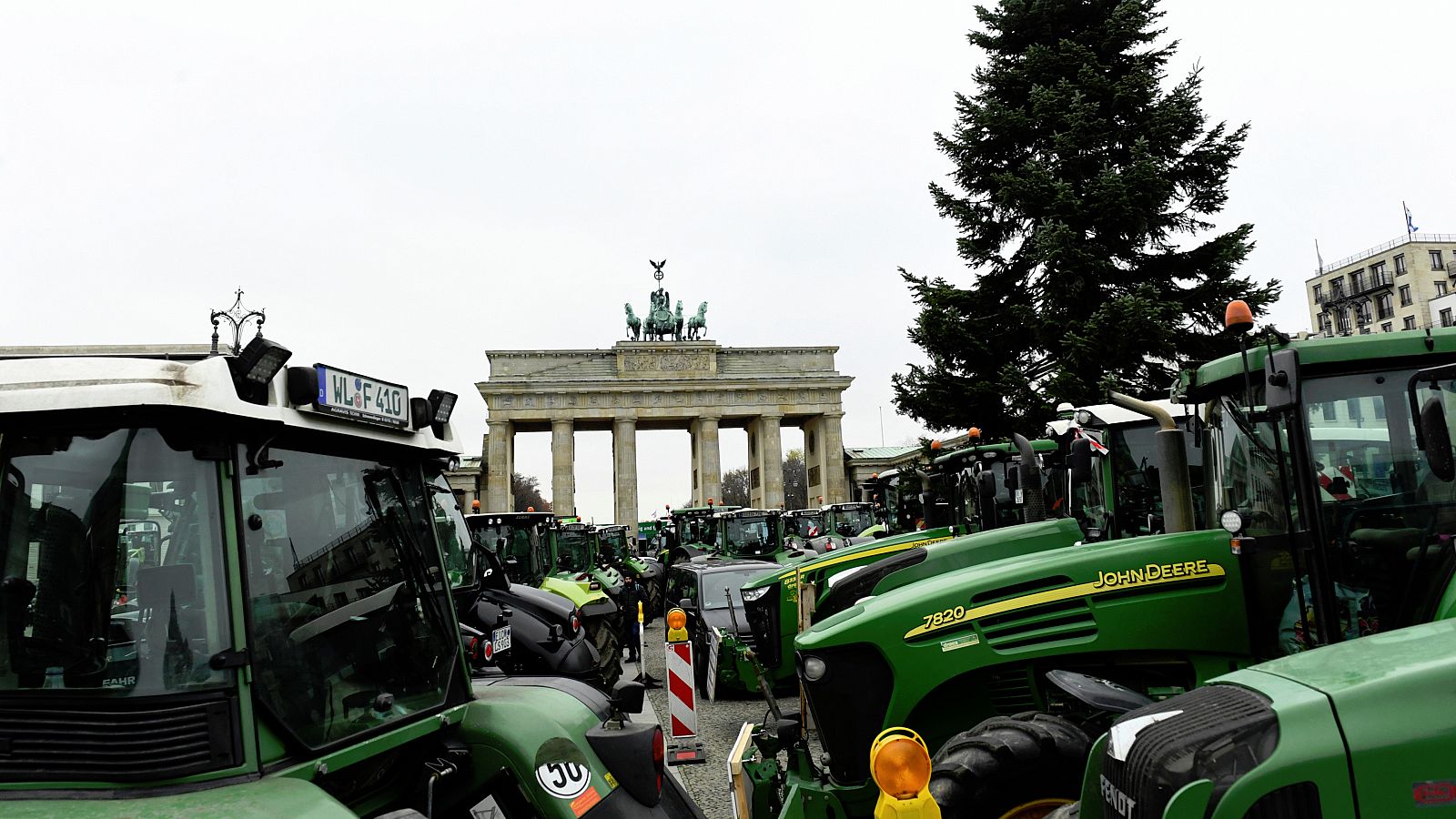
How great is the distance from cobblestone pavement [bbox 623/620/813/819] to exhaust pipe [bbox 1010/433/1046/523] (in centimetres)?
330

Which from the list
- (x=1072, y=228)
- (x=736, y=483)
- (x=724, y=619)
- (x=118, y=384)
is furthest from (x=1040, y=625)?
(x=736, y=483)

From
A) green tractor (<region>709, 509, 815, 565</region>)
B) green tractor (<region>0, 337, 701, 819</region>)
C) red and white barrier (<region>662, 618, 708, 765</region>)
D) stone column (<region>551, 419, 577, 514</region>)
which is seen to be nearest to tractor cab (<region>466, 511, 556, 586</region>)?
red and white barrier (<region>662, 618, 708, 765</region>)

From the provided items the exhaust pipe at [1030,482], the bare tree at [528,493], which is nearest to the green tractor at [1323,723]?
the exhaust pipe at [1030,482]

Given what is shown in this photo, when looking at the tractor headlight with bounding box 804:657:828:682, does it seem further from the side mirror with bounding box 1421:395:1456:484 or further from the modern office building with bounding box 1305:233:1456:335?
the modern office building with bounding box 1305:233:1456:335

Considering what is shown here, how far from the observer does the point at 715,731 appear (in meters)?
9.80

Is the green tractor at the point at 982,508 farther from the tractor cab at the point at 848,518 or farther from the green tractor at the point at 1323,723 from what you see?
the tractor cab at the point at 848,518

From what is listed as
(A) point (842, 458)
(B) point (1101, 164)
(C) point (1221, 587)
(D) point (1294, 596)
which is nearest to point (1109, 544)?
(C) point (1221, 587)

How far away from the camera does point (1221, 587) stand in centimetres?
453

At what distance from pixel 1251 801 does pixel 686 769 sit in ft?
20.7

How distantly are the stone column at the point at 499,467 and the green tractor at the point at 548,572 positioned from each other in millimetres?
45466

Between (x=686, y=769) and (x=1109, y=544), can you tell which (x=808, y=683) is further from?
(x=686, y=769)

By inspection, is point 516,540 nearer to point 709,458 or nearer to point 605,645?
point 605,645

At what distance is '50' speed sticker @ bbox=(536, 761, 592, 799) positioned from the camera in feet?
11.0

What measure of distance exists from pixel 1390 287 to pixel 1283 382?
78.2 meters
